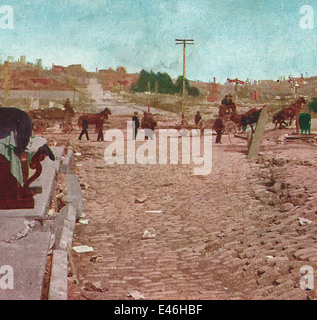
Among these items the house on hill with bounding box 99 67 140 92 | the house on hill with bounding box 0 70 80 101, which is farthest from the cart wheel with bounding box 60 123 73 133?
the house on hill with bounding box 99 67 140 92

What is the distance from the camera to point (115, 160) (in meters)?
11.9

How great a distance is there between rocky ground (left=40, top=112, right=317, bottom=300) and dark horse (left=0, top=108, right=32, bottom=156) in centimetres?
141

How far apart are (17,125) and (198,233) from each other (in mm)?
2690

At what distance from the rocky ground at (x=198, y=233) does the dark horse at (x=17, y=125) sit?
1415mm

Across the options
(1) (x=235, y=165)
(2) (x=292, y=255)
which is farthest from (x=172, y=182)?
(2) (x=292, y=255)

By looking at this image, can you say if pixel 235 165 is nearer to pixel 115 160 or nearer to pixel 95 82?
pixel 115 160

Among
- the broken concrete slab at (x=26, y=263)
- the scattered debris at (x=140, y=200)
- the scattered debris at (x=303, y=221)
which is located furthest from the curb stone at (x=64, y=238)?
the scattered debris at (x=303, y=221)

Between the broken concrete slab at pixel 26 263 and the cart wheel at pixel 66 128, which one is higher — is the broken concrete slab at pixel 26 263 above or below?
below

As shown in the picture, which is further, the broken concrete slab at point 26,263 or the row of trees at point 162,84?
the row of trees at point 162,84

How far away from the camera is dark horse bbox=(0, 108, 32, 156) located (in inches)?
191

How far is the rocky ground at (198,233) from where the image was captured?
149 inches

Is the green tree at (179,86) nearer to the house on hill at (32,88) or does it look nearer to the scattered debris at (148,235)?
the house on hill at (32,88)

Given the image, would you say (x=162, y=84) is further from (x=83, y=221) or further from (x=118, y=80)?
(x=83, y=221)

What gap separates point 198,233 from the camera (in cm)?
541
